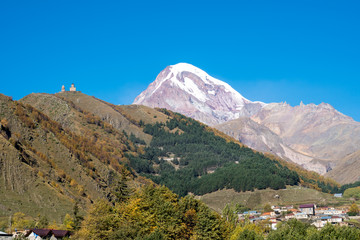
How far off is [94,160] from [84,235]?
112117 mm

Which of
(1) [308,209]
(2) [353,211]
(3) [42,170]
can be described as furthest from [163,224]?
(2) [353,211]

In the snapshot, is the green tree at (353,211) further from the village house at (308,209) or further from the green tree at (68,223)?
the green tree at (68,223)

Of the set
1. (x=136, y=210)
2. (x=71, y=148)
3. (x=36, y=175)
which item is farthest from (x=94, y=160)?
(x=136, y=210)

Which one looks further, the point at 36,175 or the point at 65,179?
the point at 65,179

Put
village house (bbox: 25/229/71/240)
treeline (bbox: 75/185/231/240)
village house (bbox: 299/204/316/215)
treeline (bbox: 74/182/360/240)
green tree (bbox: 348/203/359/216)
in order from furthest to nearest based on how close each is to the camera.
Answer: village house (bbox: 299/204/316/215), green tree (bbox: 348/203/359/216), village house (bbox: 25/229/71/240), treeline (bbox: 74/182/360/240), treeline (bbox: 75/185/231/240)

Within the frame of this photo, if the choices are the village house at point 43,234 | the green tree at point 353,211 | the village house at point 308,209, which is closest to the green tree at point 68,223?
the village house at point 43,234

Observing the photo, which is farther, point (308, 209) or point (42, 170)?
point (308, 209)

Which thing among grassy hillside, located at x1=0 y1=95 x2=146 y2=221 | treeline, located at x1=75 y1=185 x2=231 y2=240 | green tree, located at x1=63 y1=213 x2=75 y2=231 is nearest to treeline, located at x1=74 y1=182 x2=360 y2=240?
treeline, located at x1=75 y1=185 x2=231 y2=240

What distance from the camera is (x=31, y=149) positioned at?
155 m

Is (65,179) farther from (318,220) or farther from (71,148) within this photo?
(318,220)

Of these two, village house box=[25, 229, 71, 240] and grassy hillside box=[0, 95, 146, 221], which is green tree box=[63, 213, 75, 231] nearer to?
grassy hillside box=[0, 95, 146, 221]

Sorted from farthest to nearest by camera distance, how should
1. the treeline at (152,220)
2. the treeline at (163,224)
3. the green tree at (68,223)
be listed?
the green tree at (68,223)
the treeline at (163,224)
the treeline at (152,220)

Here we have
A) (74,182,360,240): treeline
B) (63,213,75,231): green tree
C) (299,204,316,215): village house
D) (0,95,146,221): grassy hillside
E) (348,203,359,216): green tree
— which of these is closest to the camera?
(74,182,360,240): treeline

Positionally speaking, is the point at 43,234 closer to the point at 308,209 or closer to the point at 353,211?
the point at 308,209
